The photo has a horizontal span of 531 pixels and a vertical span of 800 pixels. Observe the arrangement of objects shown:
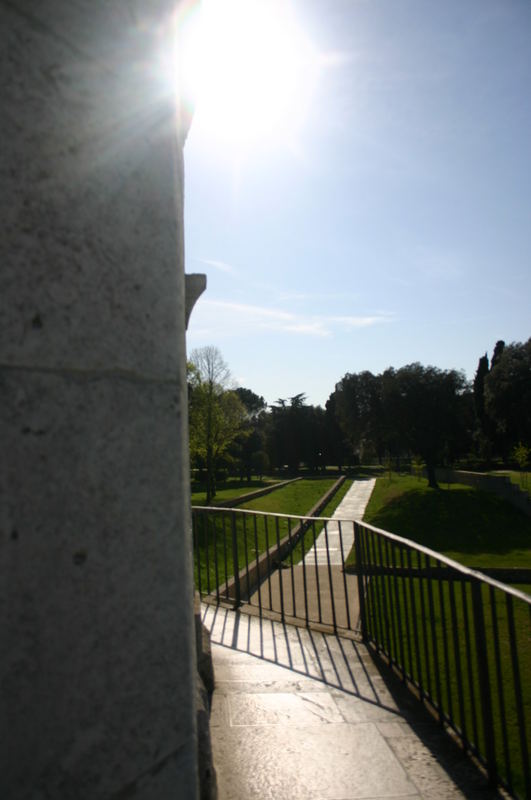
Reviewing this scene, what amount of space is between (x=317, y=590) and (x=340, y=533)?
63cm

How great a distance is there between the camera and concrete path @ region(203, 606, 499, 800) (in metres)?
2.56

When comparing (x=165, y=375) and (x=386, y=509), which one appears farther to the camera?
(x=386, y=509)

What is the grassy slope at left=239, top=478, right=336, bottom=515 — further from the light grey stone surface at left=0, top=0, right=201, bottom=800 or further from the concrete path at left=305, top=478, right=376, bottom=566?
the light grey stone surface at left=0, top=0, right=201, bottom=800

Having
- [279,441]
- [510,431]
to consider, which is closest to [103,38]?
[510,431]

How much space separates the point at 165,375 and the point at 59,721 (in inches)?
28.3

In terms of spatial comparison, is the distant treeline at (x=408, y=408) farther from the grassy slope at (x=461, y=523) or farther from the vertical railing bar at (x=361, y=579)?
the vertical railing bar at (x=361, y=579)

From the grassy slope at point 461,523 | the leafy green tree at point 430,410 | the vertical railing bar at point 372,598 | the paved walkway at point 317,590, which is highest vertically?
the leafy green tree at point 430,410

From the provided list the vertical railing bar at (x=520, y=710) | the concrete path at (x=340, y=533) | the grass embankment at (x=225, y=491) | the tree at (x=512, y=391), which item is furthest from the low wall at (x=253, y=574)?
the tree at (x=512, y=391)

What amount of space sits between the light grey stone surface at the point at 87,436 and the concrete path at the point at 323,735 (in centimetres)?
168

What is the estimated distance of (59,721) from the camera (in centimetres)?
110

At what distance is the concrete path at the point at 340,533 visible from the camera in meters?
10.6

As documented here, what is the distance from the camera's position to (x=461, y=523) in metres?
19.7

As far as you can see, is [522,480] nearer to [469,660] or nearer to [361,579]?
[361,579]

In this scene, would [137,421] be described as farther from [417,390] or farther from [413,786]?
[417,390]
